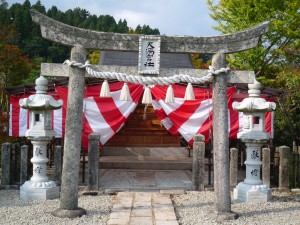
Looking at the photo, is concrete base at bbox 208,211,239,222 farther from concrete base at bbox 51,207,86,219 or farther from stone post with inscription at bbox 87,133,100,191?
stone post with inscription at bbox 87,133,100,191

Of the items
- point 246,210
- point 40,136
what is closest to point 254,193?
point 246,210

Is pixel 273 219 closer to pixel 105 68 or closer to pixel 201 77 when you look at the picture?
pixel 201 77

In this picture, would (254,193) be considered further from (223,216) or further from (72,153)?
(72,153)

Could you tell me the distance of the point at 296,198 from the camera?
771 centimetres

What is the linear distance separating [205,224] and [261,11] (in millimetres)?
13567

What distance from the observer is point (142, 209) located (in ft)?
21.4

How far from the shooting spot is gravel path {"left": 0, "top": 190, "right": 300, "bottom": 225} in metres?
5.91

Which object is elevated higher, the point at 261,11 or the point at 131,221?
the point at 261,11

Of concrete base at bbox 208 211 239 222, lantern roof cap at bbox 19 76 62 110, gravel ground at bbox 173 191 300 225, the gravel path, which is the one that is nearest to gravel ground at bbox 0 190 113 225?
the gravel path

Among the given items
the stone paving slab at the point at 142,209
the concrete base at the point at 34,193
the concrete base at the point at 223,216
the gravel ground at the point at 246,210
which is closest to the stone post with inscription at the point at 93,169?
Answer: the stone paving slab at the point at 142,209

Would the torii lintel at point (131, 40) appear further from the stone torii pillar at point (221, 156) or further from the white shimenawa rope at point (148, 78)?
the stone torii pillar at point (221, 156)

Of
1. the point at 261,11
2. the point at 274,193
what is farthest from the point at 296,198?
the point at 261,11

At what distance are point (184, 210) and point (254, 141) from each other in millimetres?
2159

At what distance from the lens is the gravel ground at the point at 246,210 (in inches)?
236
